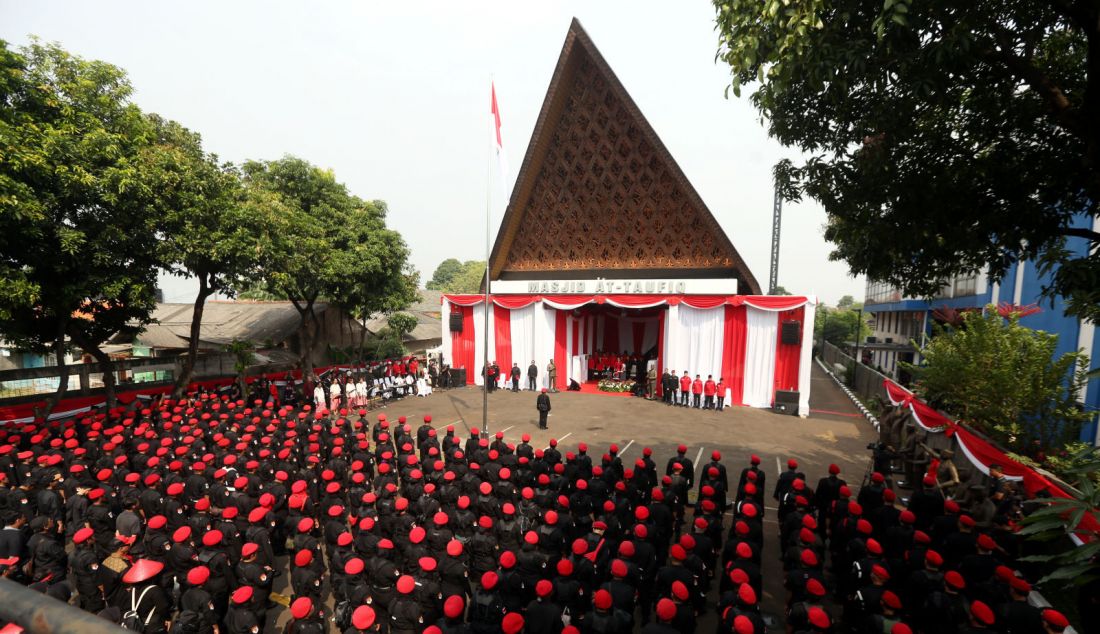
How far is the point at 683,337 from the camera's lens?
19984 millimetres

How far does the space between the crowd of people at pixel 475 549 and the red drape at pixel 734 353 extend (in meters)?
9.17

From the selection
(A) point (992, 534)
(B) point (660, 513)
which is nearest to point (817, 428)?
(A) point (992, 534)

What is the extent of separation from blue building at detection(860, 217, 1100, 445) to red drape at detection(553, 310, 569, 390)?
1297 centimetres

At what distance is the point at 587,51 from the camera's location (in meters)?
20.7

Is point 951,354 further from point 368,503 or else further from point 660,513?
point 368,503

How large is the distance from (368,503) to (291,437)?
15.8ft

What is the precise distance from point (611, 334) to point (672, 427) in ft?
41.7

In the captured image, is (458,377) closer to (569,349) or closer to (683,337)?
(569,349)

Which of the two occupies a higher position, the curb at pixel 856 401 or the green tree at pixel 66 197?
the green tree at pixel 66 197

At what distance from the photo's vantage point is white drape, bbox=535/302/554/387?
22.5m

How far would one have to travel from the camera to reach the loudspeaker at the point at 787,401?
17922 mm

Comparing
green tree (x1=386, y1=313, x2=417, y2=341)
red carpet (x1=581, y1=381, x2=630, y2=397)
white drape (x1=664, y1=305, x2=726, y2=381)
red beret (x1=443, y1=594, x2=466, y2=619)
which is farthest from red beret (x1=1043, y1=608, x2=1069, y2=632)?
green tree (x1=386, y1=313, x2=417, y2=341)

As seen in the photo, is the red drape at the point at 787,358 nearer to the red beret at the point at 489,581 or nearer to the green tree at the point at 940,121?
the green tree at the point at 940,121

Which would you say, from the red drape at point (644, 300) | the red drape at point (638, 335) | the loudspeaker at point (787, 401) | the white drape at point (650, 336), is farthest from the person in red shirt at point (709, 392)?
the red drape at point (638, 335)
